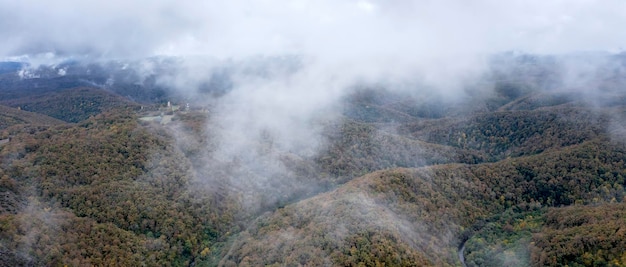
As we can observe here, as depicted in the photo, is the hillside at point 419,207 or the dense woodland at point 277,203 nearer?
the dense woodland at point 277,203

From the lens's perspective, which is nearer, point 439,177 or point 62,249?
point 62,249

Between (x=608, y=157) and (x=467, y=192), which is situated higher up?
(x=608, y=157)

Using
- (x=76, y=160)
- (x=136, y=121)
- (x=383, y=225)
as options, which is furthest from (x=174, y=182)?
(x=383, y=225)

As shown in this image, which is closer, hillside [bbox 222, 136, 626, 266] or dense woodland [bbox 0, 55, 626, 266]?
dense woodland [bbox 0, 55, 626, 266]

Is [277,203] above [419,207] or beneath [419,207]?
beneath

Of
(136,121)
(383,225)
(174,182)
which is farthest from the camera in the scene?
(136,121)

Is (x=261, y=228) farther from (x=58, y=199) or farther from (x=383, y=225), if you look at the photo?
(x=58, y=199)

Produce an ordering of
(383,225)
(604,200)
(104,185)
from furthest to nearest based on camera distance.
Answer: (604,200), (104,185), (383,225)

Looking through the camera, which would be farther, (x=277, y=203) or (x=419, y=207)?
(x=277, y=203)
